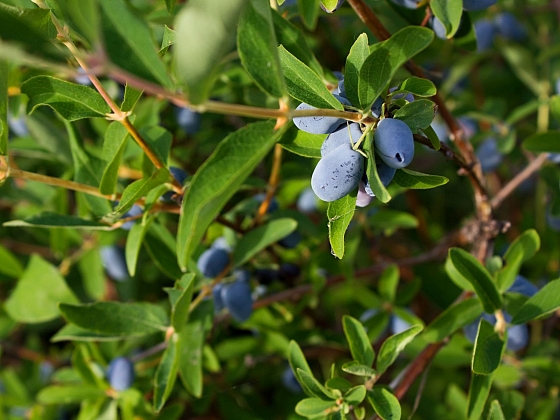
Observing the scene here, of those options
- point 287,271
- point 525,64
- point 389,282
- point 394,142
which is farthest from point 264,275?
point 525,64

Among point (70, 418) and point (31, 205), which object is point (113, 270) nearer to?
point (31, 205)

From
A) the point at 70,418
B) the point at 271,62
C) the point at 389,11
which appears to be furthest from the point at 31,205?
the point at 271,62

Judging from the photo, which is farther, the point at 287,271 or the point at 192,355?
the point at 287,271

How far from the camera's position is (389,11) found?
4.11 ft

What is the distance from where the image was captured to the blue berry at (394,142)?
703mm

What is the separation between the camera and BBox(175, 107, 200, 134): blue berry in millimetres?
1648

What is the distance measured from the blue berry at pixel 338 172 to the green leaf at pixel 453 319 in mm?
431

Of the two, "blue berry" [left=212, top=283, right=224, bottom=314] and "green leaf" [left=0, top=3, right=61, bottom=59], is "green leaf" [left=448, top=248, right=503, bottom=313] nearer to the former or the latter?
"blue berry" [left=212, top=283, right=224, bottom=314]

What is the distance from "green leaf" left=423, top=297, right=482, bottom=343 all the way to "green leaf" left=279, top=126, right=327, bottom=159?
0.41m

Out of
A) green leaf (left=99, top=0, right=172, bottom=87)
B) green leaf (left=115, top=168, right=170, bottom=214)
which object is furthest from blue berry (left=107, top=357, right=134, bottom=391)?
green leaf (left=99, top=0, right=172, bottom=87)

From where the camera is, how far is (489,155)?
64.0 inches

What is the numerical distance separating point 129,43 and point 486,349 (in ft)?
2.36

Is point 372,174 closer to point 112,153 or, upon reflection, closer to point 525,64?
point 112,153

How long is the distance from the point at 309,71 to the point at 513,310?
585 mm
